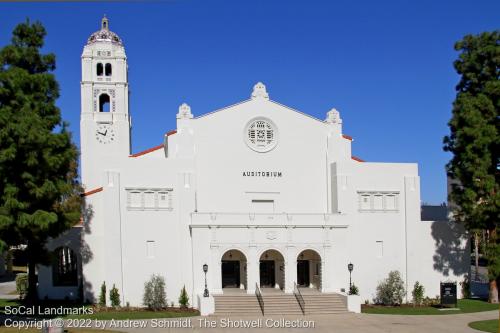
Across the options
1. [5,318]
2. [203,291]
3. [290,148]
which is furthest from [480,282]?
[5,318]

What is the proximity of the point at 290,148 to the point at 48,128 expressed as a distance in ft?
53.0

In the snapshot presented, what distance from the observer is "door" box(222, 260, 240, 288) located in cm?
3903

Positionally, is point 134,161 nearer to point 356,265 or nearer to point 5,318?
point 5,318

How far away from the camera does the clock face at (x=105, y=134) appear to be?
4984 cm

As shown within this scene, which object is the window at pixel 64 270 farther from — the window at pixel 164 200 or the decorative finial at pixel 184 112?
the decorative finial at pixel 184 112

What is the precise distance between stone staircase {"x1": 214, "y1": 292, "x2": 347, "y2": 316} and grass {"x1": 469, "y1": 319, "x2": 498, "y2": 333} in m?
7.35

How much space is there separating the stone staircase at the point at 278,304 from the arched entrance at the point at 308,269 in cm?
297

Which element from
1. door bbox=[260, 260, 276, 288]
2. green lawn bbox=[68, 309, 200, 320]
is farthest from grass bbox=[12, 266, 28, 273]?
green lawn bbox=[68, 309, 200, 320]

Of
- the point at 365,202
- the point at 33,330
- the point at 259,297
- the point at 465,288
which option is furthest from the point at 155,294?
the point at 465,288

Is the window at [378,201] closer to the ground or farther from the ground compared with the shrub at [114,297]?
farther from the ground

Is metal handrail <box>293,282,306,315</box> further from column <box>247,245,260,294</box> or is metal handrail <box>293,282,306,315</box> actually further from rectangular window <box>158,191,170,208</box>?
rectangular window <box>158,191,170,208</box>

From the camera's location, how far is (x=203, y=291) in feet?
119

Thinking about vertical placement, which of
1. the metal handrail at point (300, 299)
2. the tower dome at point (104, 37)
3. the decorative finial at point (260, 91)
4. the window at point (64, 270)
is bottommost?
the metal handrail at point (300, 299)

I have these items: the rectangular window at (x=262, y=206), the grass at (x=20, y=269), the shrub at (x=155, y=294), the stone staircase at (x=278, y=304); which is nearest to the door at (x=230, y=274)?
the stone staircase at (x=278, y=304)
